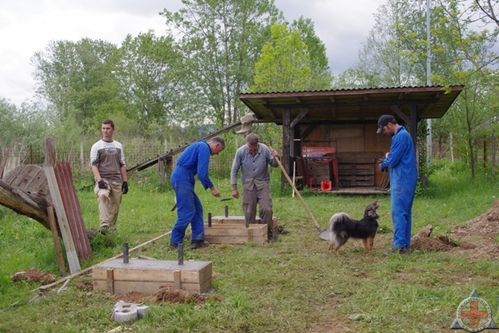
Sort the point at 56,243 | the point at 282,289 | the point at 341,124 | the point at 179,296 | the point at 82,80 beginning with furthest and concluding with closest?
the point at 82,80, the point at 341,124, the point at 56,243, the point at 282,289, the point at 179,296

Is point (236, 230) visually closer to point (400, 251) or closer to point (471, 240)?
point (400, 251)

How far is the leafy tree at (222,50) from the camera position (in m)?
38.1

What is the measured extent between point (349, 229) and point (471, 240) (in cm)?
227

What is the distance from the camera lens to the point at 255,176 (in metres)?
8.88

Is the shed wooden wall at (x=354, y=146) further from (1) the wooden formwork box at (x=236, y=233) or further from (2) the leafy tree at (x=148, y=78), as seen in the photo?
(2) the leafy tree at (x=148, y=78)

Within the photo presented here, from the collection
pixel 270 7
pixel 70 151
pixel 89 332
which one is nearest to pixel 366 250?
pixel 89 332

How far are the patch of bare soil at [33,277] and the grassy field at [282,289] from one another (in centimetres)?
12

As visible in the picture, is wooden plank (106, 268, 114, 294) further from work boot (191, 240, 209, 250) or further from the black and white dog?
the black and white dog

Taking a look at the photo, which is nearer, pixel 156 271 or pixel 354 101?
pixel 156 271

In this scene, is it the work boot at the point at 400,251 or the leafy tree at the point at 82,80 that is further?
the leafy tree at the point at 82,80

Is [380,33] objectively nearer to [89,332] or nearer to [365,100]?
[365,100]

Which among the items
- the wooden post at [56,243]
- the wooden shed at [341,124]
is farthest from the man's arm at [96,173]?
the wooden shed at [341,124]

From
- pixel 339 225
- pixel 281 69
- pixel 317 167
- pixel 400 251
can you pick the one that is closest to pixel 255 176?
pixel 339 225

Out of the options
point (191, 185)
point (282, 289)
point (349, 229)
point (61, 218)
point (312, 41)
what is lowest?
point (282, 289)
